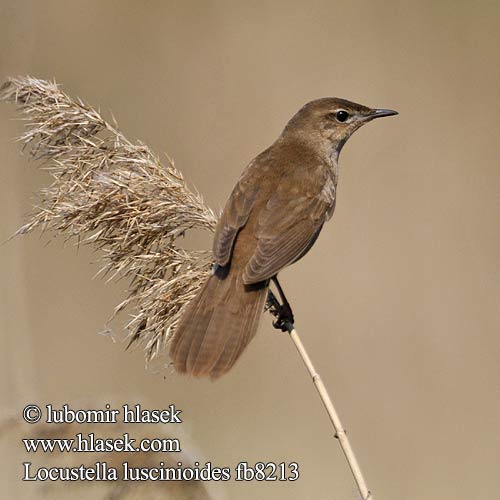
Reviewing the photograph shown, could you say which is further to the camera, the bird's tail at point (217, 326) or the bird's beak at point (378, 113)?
the bird's beak at point (378, 113)

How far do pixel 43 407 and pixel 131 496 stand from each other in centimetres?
81

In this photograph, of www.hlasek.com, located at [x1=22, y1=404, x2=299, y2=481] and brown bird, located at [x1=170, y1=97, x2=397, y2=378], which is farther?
brown bird, located at [x1=170, y1=97, x2=397, y2=378]

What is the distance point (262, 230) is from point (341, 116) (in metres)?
0.97

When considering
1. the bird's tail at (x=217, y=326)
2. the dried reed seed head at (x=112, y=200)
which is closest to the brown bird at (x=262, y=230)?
the bird's tail at (x=217, y=326)

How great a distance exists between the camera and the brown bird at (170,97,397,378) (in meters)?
2.38

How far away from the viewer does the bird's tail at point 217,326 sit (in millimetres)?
2262

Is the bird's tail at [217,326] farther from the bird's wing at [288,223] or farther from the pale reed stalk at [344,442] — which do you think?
the pale reed stalk at [344,442]

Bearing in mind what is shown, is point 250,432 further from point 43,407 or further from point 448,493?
point 43,407

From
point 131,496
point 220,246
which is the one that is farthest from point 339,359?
point 131,496

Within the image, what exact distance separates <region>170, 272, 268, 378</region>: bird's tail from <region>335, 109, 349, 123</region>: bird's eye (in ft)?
3.91

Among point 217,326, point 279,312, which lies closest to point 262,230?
point 279,312

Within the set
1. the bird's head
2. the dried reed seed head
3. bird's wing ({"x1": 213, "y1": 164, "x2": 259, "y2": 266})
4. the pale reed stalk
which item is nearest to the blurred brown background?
the dried reed seed head

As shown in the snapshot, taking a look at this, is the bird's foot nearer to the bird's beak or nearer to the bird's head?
the bird's head

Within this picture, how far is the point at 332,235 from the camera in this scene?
4.57 metres
